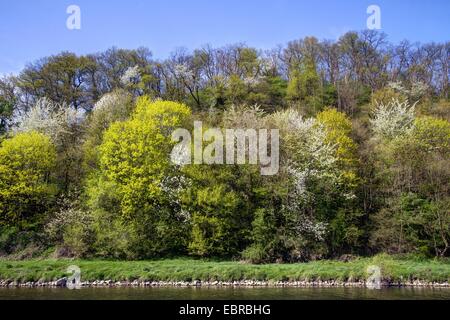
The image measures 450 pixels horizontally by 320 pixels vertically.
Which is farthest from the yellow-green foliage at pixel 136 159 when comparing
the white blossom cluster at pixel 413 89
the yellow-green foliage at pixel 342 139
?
the white blossom cluster at pixel 413 89

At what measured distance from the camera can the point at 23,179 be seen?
4666 centimetres

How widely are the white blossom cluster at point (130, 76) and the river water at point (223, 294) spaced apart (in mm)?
57077

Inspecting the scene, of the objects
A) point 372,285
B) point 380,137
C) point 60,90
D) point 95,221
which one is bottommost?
point 372,285

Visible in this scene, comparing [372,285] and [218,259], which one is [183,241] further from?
[372,285]

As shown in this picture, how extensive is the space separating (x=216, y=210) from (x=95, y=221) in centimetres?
1101

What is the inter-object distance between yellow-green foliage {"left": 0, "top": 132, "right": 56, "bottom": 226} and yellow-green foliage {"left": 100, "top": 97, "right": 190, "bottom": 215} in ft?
22.5

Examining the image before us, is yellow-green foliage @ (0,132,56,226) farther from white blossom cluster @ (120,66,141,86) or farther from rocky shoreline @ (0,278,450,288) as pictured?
white blossom cluster @ (120,66,141,86)

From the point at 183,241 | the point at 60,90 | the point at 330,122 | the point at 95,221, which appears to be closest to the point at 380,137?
the point at 330,122

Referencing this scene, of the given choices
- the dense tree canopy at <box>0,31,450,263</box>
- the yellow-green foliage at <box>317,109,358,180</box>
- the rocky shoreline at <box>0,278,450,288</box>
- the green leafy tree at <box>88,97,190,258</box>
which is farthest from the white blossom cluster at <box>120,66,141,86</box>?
the rocky shoreline at <box>0,278,450,288</box>

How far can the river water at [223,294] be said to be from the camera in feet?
83.8

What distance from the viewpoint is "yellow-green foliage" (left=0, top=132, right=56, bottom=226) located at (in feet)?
151

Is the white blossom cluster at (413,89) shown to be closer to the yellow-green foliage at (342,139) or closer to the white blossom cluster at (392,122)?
the white blossom cluster at (392,122)

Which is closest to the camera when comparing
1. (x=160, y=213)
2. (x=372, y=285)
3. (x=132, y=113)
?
(x=372, y=285)
